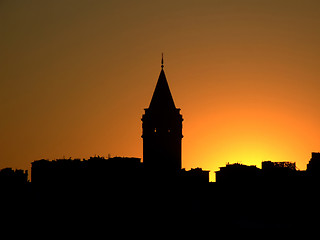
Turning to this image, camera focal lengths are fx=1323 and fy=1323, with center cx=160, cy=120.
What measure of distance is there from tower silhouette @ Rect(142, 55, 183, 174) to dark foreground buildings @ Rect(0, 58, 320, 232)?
0.26 feet

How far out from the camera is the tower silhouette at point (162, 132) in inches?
4200

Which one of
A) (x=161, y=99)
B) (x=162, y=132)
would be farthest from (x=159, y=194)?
(x=161, y=99)

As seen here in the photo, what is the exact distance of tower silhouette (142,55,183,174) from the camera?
10669 centimetres

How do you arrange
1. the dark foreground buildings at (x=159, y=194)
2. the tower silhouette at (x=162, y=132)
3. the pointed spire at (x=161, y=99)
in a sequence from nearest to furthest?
the dark foreground buildings at (x=159, y=194) < the tower silhouette at (x=162, y=132) < the pointed spire at (x=161, y=99)

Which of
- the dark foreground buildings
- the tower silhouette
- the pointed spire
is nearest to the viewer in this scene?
the dark foreground buildings

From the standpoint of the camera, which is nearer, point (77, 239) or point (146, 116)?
point (77, 239)

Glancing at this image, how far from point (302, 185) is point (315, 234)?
25.1 ft

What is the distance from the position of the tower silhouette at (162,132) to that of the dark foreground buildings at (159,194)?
81 millimetres

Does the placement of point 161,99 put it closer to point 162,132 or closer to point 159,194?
point 162,132

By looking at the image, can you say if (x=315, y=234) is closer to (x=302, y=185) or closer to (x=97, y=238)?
(x=302, y=185)

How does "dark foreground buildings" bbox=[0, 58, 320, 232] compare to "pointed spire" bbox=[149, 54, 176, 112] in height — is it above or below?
below

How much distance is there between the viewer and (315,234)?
100 metres

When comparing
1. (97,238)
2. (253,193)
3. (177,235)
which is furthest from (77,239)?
(253,193)

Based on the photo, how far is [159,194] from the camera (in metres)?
108
